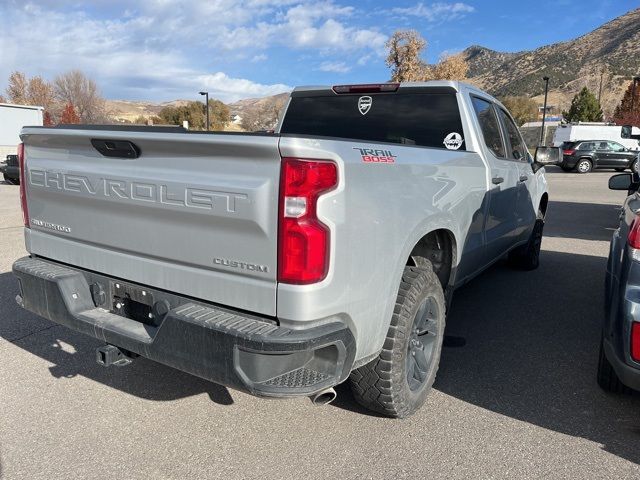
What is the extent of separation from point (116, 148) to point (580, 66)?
423 ft

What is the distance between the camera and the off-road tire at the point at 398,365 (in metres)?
2.77

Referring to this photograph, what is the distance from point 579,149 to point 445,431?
26606mm

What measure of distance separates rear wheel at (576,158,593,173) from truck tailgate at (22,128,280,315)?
27.5 m

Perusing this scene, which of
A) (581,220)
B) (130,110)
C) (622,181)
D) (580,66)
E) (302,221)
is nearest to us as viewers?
(302,221)

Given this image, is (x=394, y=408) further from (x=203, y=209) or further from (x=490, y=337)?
(x=490, y=337)

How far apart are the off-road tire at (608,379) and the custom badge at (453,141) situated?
173 cm

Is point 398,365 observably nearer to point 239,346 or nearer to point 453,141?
point 239,346

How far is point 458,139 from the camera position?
3.98 meters

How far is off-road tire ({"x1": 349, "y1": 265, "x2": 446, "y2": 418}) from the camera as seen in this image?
2.77m

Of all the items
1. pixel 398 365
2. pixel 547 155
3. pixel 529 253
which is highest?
pixel 547 155

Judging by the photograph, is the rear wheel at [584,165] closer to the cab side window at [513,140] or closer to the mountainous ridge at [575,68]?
the cab side window at [513,140]

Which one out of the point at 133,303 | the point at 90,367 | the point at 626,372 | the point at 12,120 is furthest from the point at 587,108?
the point at 133,303

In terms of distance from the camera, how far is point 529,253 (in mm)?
6434

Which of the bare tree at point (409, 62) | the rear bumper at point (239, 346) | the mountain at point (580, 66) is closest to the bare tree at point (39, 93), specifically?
the bare tree at point (409, 62)
